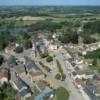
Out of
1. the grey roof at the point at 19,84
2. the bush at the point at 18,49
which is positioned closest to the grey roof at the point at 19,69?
the grey roof at the point at 19,84

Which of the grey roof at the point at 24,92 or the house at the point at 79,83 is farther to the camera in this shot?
the house at the point at 79,83

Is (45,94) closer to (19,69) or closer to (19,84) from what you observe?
(19,84)

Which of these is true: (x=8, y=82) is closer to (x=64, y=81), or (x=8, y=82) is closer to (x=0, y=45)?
(x=64, y=81)

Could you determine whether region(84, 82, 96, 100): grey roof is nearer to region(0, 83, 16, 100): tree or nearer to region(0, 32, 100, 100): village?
region(0, 32, 100, 100): village

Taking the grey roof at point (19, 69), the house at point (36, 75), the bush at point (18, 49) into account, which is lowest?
the bush at point (18, 49)

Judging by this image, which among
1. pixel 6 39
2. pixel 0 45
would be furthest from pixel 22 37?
pixel 0 45

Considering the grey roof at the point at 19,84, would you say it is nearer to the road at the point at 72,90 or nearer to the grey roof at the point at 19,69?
the grey roof at the point at 19,69

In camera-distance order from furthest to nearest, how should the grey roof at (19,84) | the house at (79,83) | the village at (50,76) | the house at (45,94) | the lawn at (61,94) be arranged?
the grey roof at (19,84) → the house at (79,83) → the village at (50,76) → the lawn at (61,94) → the house at (45,94)

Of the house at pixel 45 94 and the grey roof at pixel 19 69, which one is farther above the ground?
the house at pixel 45 94

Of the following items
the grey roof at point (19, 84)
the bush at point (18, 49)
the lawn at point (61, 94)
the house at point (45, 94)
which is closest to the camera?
the house at point (45, 94)
